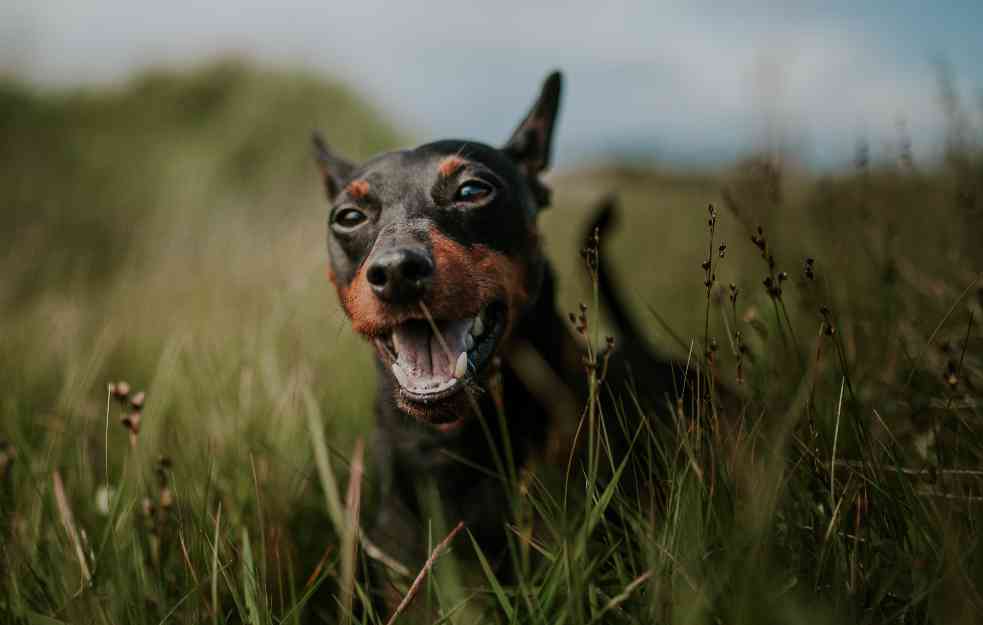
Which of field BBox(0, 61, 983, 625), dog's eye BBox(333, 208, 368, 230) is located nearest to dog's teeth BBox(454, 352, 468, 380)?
field BBox(0, 61, 983, 625)

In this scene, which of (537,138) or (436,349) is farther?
(537,138)

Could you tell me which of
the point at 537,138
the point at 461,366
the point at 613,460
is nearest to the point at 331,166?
the point at 537,138

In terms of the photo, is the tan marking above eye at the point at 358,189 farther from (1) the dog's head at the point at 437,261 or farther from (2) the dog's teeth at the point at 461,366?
(2) the dog's teeth at the point at 461,366

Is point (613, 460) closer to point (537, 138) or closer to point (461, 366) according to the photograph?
point (461, 366)

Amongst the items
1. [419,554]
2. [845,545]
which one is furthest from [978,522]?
[419,554]

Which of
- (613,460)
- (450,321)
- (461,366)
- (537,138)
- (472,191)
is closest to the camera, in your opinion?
(613,460)

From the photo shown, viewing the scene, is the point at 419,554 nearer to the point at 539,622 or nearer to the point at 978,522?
the point at 539,622

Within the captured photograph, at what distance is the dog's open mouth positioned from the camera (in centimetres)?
199

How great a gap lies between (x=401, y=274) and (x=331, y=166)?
1288mm

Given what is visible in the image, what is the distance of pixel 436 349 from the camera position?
2078mm

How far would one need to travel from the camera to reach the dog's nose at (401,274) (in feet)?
6.08

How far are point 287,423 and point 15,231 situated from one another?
7236mm

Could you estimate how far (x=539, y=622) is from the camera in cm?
135

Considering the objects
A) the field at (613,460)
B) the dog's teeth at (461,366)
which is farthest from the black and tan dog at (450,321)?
the field at (613,460)
